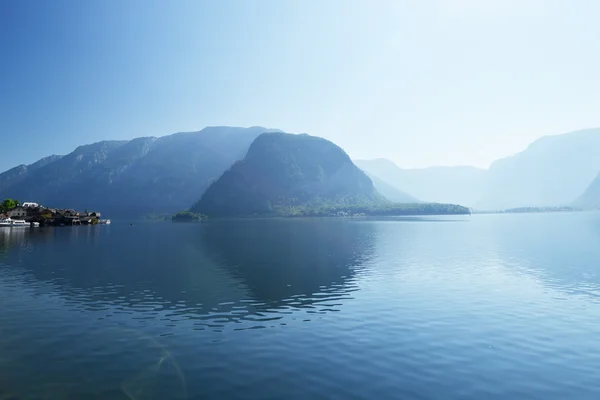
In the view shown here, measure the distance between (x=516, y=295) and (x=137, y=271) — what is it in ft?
215

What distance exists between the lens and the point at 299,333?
3584cm

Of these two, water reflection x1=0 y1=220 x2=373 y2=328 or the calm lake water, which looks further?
water reflection x1=0 y1=220 x2=373 y2=328

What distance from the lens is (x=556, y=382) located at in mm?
25344

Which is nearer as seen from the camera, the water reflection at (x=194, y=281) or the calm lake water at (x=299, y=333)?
the calm lake water at (x=299, y=333)

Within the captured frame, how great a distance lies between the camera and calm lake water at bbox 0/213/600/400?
965 inches

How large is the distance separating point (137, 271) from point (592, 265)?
9327 cm

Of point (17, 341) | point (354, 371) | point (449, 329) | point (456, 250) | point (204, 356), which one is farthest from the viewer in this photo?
point (456, 250)

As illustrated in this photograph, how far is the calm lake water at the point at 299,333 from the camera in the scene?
24.5 m

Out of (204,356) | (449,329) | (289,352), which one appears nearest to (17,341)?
(204,356)

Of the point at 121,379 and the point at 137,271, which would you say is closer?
the point at 121,379

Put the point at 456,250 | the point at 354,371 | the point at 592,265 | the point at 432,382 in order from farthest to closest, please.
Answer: the point at 456,250, the point at 592,265, the point at 354,371, the point at 432,382

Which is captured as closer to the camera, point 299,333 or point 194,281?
point 299,333

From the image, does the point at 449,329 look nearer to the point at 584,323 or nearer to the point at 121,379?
the point at 584,323

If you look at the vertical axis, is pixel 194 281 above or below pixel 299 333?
above
